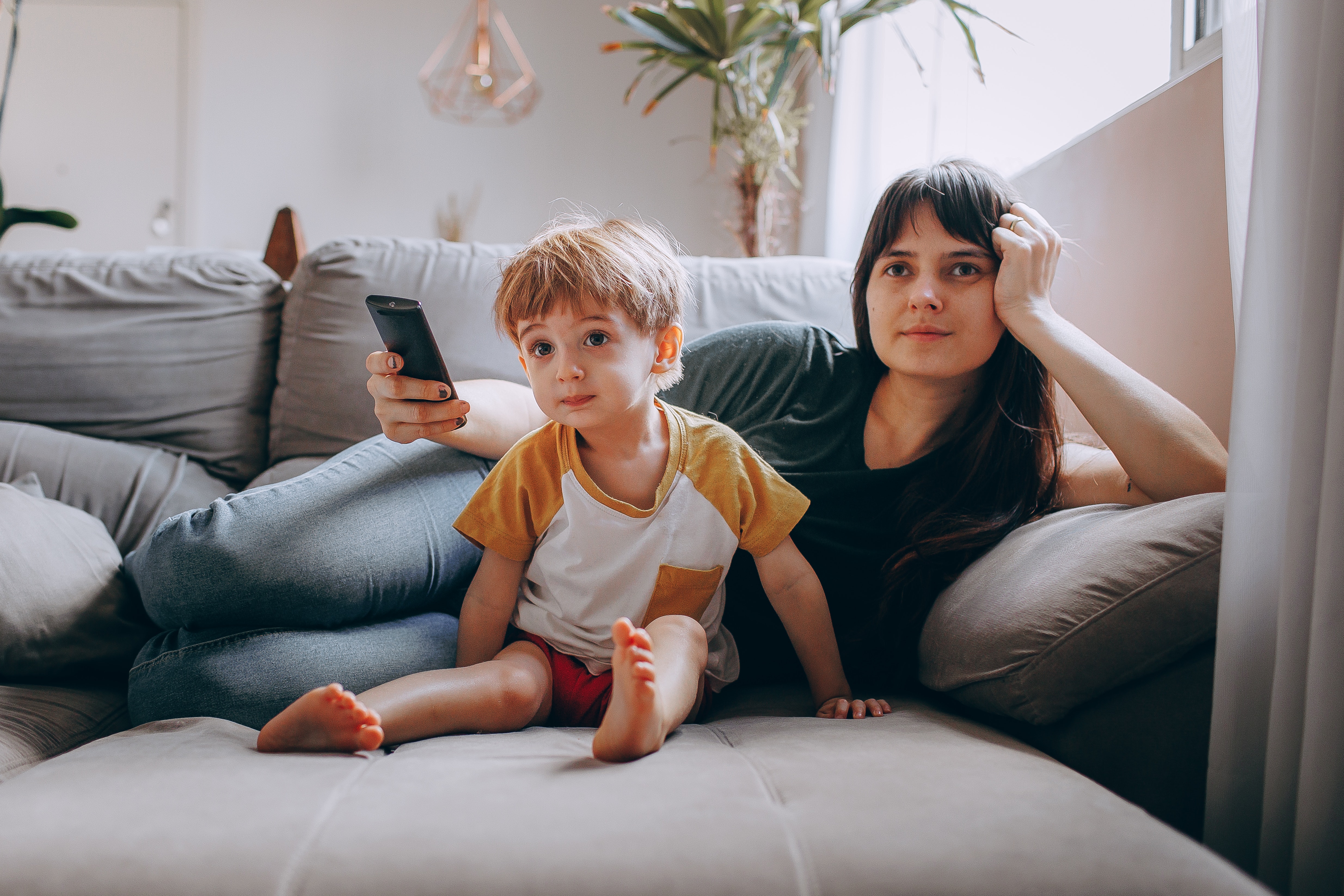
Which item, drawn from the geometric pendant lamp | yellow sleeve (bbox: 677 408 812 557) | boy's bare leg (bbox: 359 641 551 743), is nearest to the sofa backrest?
yellow sleeve (bbox: 677 408 812 557)

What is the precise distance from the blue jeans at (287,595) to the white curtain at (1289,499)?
0.81 m

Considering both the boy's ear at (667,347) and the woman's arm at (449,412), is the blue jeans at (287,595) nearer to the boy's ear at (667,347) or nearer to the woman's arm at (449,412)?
the woman's arm at (449,412)

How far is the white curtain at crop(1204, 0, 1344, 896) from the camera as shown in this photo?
606 millimetres

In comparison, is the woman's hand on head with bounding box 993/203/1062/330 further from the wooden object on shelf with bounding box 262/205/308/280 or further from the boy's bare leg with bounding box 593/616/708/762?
the wooden object on shelf with bounding box 262/205/308/280

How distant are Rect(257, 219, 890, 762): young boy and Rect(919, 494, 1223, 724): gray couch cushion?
151 millimetres

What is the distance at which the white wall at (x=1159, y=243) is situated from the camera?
1044 millimetres

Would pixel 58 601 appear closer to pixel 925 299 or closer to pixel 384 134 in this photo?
pixel 925 299

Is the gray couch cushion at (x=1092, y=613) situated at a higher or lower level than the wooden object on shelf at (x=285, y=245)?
lower

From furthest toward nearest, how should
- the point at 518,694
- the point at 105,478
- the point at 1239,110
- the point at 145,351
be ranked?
1. the point at 145,351
2. the point at 105,478
3. the point at 518,694
4. the point at 1239,110

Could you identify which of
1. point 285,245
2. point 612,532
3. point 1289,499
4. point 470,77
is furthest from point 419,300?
point 470,77

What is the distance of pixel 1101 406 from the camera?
93cm

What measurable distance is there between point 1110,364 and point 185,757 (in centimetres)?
102

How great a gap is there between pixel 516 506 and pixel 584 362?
20 centimetres

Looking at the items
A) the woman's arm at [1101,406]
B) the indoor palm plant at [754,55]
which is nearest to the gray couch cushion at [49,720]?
the woman's arm at [1101,406]
